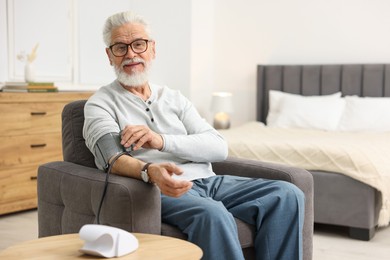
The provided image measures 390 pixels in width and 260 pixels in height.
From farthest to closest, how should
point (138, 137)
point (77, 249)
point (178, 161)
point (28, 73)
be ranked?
point (28, 73), point (178, 161), point (138, 137), point (77, 249)

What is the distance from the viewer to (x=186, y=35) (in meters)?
5.81

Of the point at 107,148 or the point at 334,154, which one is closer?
the point at 107,148

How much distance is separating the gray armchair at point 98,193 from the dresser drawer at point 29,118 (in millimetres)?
1734

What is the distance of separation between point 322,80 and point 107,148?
349 centimetres

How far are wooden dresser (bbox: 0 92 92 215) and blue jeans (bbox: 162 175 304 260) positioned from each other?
2101mm

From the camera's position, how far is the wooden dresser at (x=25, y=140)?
4094 millimetres

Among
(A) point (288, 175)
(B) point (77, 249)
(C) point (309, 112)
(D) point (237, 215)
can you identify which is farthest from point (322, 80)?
(B) point (77, 249)

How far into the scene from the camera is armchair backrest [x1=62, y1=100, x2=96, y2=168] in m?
2.45

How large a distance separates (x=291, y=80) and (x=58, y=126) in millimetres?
2147

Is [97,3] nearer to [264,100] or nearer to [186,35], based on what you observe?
[186,35]

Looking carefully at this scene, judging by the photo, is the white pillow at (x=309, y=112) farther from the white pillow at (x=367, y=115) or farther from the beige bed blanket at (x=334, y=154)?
the beige bed blanket at (x=334, y=154)

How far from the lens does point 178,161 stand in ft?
7.86

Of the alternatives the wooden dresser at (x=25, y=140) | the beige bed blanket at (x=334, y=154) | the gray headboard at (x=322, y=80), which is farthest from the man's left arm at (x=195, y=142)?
the gray headboard at (x=322, y=80)

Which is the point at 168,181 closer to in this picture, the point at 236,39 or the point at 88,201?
the point at 88,201
